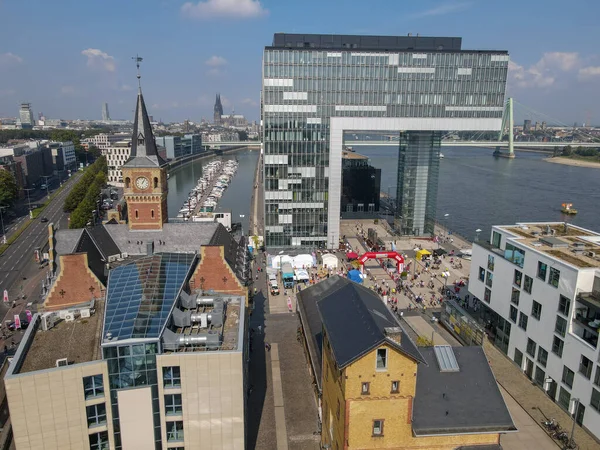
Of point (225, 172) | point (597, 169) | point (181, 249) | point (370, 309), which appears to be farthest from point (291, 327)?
point (597, 169)

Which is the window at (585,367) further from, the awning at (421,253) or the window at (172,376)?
the awning at (421,253)

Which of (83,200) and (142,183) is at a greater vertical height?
(142,183)

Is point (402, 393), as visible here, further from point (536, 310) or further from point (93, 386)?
point (536, 310)

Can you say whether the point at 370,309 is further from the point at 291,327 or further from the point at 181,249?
the point at 181,249

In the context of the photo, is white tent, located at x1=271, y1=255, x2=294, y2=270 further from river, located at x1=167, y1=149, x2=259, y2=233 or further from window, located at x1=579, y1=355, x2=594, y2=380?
window, located at x1=579, y1=355, x2=594, y2=380

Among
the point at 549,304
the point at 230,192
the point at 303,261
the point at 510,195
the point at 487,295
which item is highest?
the point at 549,304

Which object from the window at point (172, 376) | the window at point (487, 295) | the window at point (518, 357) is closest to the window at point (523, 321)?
the window at point (518, 357)

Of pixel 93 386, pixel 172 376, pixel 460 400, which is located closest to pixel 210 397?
pixel 172 376
